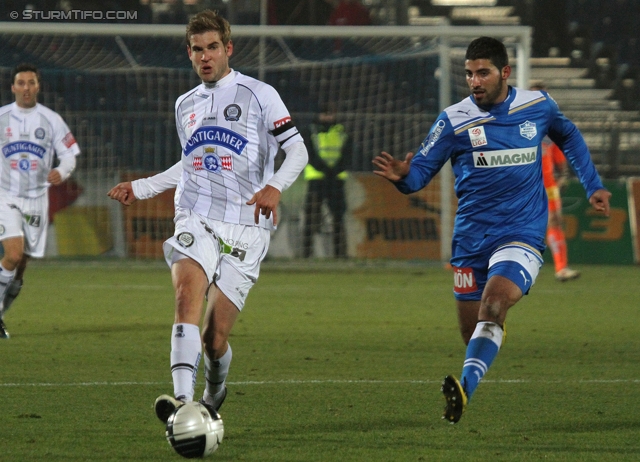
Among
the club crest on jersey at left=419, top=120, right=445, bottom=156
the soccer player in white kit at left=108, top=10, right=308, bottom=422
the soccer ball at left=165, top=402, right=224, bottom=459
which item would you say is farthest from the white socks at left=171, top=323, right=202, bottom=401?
the club crest on jersey at left=419, top=120, right=445, bottom=156

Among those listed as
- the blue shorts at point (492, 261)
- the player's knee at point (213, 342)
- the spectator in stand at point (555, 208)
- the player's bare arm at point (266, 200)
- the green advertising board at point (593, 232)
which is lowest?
the green advertising board at point (593, 232)

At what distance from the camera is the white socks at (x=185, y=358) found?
490cm

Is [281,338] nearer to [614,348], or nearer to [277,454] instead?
[614,348]

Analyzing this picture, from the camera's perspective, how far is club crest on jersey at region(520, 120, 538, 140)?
588 centimetres

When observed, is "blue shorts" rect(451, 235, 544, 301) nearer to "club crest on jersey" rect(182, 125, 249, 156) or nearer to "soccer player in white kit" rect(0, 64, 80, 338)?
"club crest on jersey" rect(182, 125, 249, 156)

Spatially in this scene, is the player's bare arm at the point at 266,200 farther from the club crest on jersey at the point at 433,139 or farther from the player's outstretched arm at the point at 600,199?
the player's outstretched arm at the point at 600,199

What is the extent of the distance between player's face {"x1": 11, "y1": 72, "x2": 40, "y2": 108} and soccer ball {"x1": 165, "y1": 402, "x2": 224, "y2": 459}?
611 cm

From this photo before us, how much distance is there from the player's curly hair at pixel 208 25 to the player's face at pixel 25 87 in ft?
16.5

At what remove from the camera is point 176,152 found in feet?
60.9

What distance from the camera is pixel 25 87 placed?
10.2 metres

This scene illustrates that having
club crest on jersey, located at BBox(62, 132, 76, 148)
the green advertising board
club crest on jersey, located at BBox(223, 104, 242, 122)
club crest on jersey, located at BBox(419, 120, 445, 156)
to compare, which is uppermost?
club crest on jersey, located at BBox(223, 104, 242, 122)

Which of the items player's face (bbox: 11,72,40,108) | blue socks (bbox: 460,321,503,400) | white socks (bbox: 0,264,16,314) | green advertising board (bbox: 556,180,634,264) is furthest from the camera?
green advertising board (bbox: 556,180,634,264)

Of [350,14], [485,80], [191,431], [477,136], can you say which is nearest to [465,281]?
[477,136]

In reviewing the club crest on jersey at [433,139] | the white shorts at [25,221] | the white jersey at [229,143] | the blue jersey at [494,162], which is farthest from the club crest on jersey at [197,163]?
the white shorts at [25,221]
